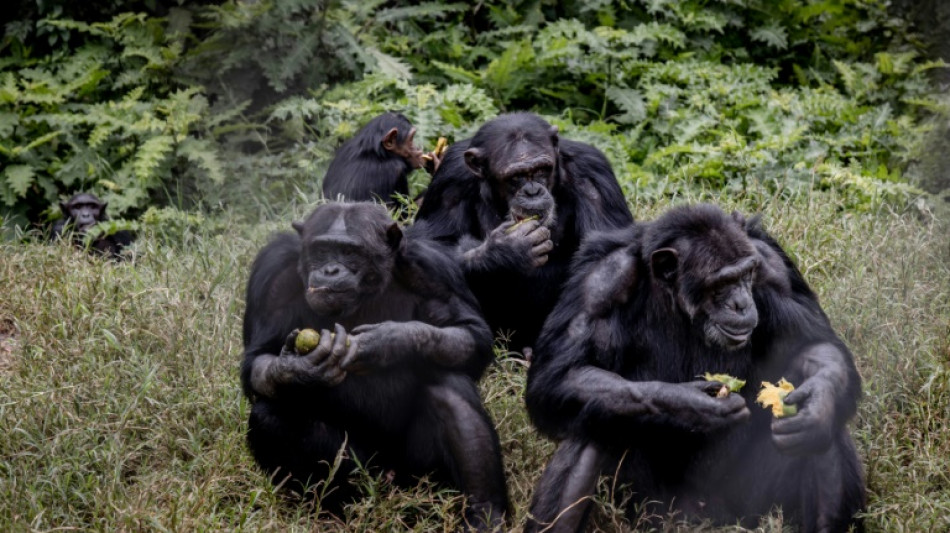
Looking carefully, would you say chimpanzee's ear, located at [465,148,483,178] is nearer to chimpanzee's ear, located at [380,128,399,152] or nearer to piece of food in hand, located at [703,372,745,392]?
chimpanzee's ear, located at [380,128,399,152]

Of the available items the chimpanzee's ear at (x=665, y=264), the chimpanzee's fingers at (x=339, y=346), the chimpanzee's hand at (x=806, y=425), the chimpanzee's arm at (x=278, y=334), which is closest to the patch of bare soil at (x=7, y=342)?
the chimpanzee's arm at (x=278, y=334)

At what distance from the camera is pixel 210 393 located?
281 inches

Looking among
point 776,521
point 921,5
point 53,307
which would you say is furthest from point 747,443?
point 921,5

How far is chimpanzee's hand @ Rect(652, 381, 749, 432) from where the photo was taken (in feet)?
18.1

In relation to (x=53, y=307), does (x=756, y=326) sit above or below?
above

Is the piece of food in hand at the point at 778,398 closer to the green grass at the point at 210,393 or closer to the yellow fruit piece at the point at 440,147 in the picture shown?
the green grass at the point at 210,393

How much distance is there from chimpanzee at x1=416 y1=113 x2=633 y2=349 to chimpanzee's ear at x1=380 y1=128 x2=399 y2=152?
2.02m

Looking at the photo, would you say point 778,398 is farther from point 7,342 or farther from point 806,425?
point 7,342

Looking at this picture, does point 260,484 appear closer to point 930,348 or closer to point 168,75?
point 930,348

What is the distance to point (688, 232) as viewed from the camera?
592 cm

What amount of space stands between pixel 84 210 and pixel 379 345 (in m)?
6.43

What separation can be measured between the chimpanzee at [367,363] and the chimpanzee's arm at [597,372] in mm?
416

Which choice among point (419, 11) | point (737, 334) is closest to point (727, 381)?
point (737, 334)

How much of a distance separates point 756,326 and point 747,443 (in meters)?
0.59
